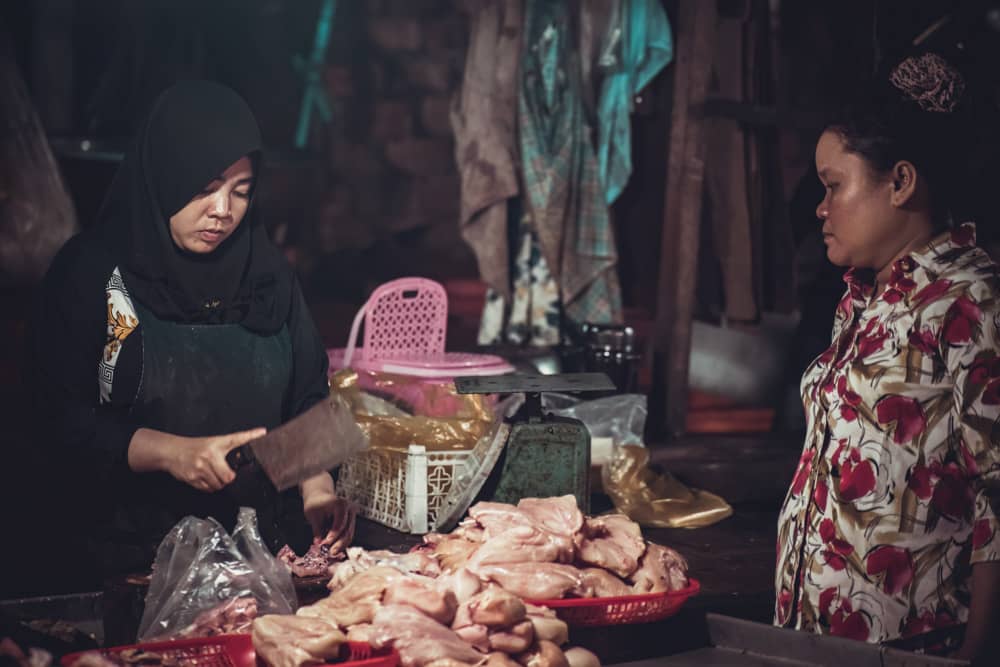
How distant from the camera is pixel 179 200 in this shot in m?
3.01

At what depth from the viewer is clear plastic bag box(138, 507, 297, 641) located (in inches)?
87.5

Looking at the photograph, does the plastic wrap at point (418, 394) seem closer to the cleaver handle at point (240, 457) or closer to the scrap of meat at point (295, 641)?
the cleaver handle at point (240, 457)

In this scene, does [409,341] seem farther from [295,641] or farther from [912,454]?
[295,641]

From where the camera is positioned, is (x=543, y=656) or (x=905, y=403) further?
(x=905, y=403)

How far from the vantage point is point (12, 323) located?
6.29 metres

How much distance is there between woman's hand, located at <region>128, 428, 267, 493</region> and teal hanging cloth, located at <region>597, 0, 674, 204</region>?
3675 mm

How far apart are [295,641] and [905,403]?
1.28 metres

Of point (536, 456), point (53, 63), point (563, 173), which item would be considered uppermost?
point (53, 63)

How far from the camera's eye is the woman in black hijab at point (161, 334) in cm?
294

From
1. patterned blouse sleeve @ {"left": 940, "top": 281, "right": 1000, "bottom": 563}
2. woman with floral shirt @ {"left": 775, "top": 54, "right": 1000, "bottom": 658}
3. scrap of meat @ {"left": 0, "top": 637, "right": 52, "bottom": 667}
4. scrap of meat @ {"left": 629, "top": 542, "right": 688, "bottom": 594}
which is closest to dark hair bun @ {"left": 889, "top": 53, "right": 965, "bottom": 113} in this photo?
woman with floral shirt @ {"left": 775, "top": 54, "right": 1000, "bottom": 658}

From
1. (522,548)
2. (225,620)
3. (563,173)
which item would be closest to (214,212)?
(225,620)

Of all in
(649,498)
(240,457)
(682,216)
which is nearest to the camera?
(240,457)

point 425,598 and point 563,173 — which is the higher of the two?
point 563,173

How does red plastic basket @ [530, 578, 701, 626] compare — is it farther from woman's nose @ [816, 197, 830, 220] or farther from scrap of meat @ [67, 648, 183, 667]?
woman's nose @ [816, 197, 830, 220]
